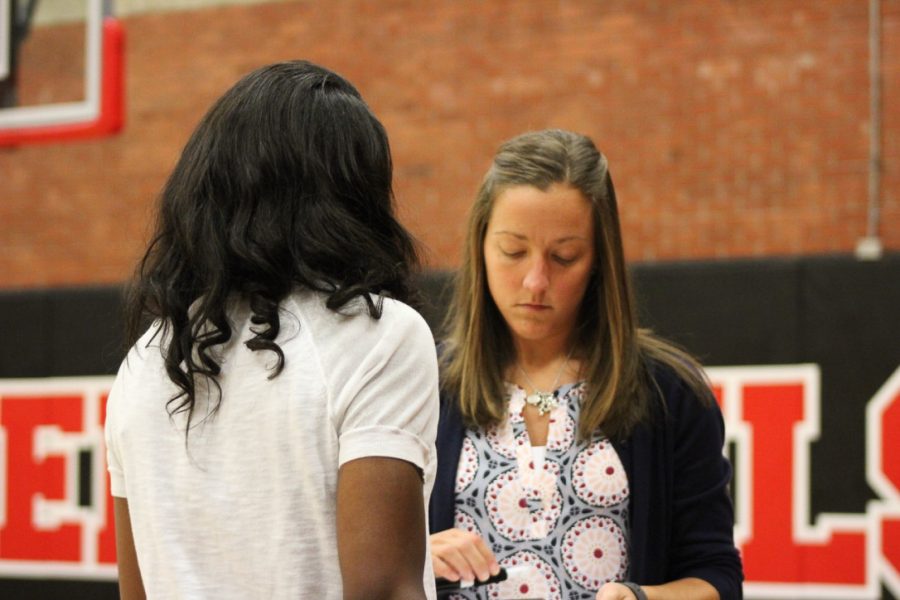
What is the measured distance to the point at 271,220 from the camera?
1.18 meters

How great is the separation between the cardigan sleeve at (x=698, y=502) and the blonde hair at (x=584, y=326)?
48mm

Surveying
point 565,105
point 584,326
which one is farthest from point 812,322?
point 584,326

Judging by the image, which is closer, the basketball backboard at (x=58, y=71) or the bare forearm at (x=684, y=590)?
the bare forearm at (x=684, y=590)

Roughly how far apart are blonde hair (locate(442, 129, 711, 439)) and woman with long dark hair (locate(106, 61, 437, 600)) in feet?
2.31

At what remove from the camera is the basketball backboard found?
178 inches

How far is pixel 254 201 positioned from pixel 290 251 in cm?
7

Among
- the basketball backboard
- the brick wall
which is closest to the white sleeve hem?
the basketball backboard

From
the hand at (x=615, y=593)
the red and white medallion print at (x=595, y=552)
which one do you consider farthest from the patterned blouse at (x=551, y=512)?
the hand at (x=615, y=593)

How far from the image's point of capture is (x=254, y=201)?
1.20 meters

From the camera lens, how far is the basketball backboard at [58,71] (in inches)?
178

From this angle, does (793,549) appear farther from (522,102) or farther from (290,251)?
(290,251)

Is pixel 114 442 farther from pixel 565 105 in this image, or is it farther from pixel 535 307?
pixel 565 105

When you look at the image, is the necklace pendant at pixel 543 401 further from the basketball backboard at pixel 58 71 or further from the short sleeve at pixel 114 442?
the basketball backboard at pixel 58 71

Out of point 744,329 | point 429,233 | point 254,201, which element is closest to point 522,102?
point 429,233
